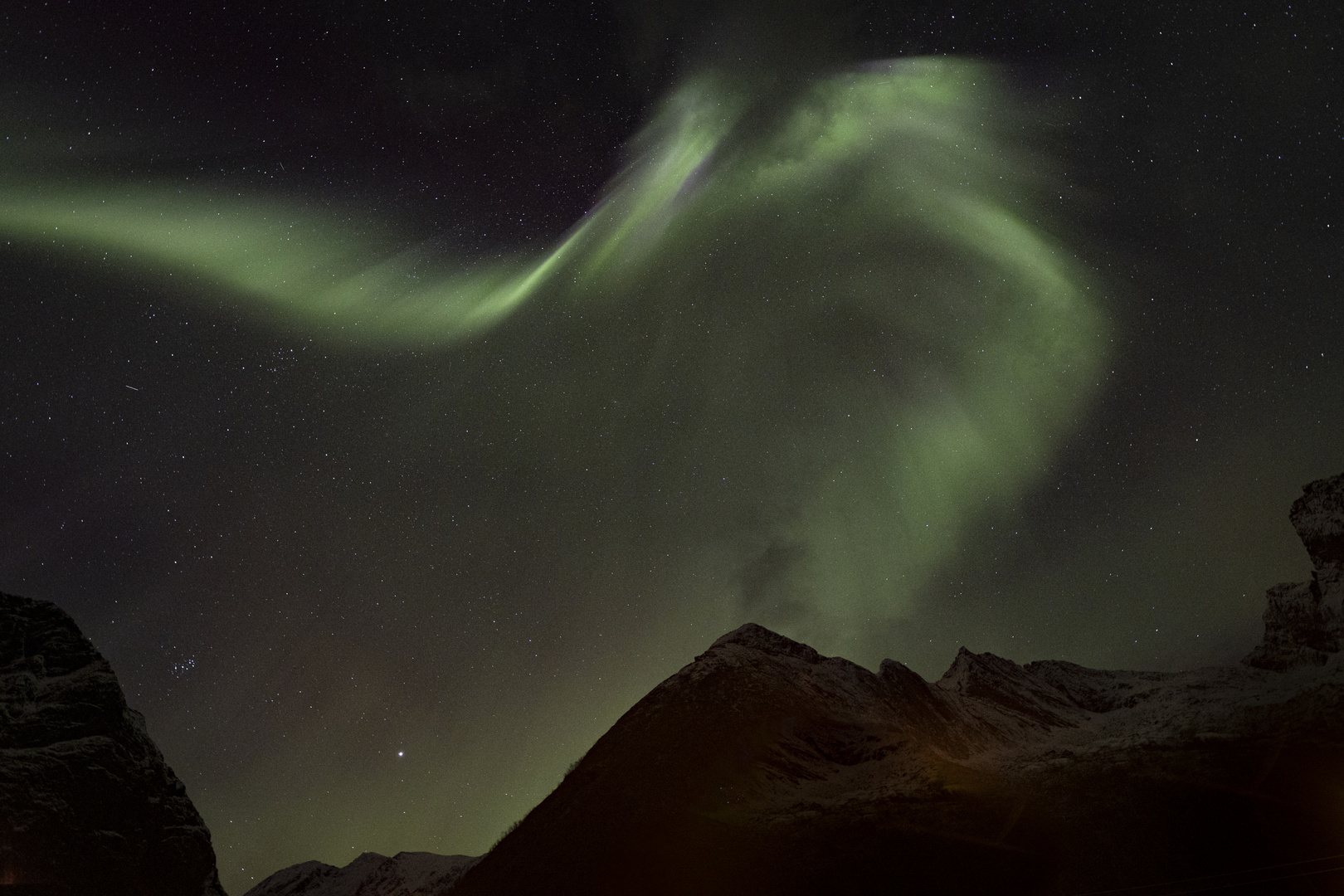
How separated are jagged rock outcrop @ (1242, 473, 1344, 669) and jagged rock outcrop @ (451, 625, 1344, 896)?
15.8 feet

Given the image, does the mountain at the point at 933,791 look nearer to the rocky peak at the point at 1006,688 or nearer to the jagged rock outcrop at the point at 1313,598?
the jagged rock outcrop at the point at 1313,598

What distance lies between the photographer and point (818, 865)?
47.1 metres

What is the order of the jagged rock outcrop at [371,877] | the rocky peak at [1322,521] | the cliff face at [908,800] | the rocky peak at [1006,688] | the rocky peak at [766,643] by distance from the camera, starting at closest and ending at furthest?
the cliff face at [908,800]
the rocky peak at [1322,521]
the rocky peak at [766,643]
the rocky peak at [1006,688]
the jagged rock outcrop at [371,877]

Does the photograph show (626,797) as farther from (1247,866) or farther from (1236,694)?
(1236,694)

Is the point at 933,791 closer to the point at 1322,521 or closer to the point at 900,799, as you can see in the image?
the point at 900,799

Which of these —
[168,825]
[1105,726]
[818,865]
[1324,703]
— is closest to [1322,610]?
[1105,726]

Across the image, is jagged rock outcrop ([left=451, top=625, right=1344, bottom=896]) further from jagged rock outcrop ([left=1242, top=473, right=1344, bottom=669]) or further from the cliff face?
jagged rock outcrop ([left=1242, top=473, right=1344, bottom=669])

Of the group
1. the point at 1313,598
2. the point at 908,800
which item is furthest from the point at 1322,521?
the point at 908,800

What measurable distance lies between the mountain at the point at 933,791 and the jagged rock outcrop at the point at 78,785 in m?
41.7

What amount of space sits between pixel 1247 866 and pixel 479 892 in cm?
5281

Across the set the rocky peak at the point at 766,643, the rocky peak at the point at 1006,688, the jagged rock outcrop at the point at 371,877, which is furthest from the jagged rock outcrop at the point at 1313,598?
the jagged rock outcrop at the point at 371,877

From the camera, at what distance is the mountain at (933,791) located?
43.0 meters

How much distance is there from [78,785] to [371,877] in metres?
99.4

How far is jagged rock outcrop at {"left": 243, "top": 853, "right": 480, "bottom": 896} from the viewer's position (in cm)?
14062
